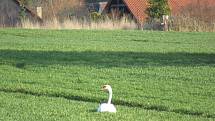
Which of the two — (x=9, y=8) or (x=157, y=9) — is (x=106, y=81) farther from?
(x=9, y=8)

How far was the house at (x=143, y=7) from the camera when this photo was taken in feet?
146

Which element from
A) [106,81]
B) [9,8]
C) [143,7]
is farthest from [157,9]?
[106,81]

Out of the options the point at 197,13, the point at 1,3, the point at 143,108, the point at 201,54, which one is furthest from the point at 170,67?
the point at 1,3

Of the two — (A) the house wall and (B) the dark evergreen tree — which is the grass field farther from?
(A) the house wall

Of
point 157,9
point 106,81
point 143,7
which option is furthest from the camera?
point 143,7

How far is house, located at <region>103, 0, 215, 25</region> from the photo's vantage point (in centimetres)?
4447

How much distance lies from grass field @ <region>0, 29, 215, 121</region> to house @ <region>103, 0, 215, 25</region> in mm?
21134

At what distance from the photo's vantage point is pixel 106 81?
45.2 feet

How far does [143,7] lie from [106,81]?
3599 centimetres

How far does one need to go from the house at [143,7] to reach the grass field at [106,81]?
21134mm

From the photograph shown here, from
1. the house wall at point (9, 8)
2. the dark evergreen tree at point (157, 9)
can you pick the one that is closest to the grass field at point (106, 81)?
the dark evergreen tree at point (157, 9)

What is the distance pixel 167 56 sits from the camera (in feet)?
62.0

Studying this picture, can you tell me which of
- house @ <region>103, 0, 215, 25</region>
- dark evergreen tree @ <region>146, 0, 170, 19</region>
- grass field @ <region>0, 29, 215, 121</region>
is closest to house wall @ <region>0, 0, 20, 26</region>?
house @ <region>103, 0, 215, 25</region>

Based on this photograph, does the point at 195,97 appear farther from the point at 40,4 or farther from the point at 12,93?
the point at 40,4
